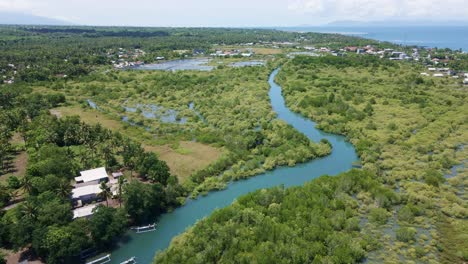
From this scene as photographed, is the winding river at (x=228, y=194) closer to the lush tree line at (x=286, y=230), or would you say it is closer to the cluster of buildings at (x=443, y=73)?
the lush tree line at (x=286, y=230)

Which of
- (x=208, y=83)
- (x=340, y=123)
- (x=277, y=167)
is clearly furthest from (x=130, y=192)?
(x=208, y=83)

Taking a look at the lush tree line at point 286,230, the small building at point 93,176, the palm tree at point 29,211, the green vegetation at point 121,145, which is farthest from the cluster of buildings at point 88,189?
the lush tree line at point 286,230

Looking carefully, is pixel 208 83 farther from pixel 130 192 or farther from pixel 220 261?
pixel 220 261

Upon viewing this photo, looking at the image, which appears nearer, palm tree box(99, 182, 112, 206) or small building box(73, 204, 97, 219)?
small building box(73, 204, 97, 219)

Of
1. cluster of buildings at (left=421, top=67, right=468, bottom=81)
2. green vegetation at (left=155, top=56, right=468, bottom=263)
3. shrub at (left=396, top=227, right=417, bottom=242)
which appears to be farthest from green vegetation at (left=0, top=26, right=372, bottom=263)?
cluster of buildings at (left=421, top=67, right=468, bottom=81)

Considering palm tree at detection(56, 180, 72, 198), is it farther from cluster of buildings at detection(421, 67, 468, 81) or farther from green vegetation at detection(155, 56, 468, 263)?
cluster of buildings at detection(421, 67, 468, 81)

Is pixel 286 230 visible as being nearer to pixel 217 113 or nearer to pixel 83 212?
pixel 83 212
